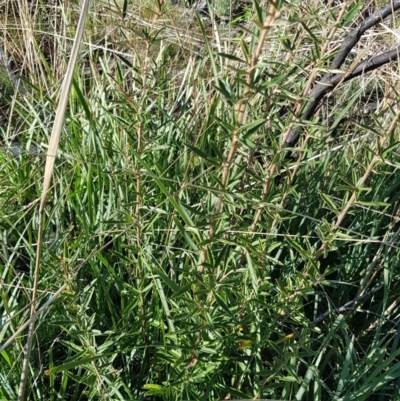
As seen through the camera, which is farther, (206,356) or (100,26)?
(100,26)

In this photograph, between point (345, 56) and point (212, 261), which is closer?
point (212, 261)

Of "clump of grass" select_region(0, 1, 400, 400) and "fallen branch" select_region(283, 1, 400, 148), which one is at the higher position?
"fallen branch" select_region(283, 1, 400, 148)

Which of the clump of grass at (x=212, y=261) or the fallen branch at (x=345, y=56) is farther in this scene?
the fallen branch at (x=345, y=56)

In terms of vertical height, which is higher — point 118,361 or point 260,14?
point 260,14

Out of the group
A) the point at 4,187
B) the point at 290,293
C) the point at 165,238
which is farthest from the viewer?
the point at 4,187

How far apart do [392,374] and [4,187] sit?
1067 mm

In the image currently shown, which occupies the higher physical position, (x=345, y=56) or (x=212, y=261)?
(x=345, y=56)

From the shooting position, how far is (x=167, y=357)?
105cm

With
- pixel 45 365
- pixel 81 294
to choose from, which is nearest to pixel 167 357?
pixel 81 294

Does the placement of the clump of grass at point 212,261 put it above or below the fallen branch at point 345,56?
below

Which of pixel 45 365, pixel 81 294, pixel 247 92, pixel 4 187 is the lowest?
pixel 45 365

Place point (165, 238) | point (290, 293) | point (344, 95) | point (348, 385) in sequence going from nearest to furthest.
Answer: point (290, 293), point (348, 385), point (165, 238), point (344, 95)

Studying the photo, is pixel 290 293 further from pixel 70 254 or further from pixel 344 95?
pixel 344 95

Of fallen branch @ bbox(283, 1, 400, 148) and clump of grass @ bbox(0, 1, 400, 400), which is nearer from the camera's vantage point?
clump of grass @ bbox(0, 1, 400, 400)
